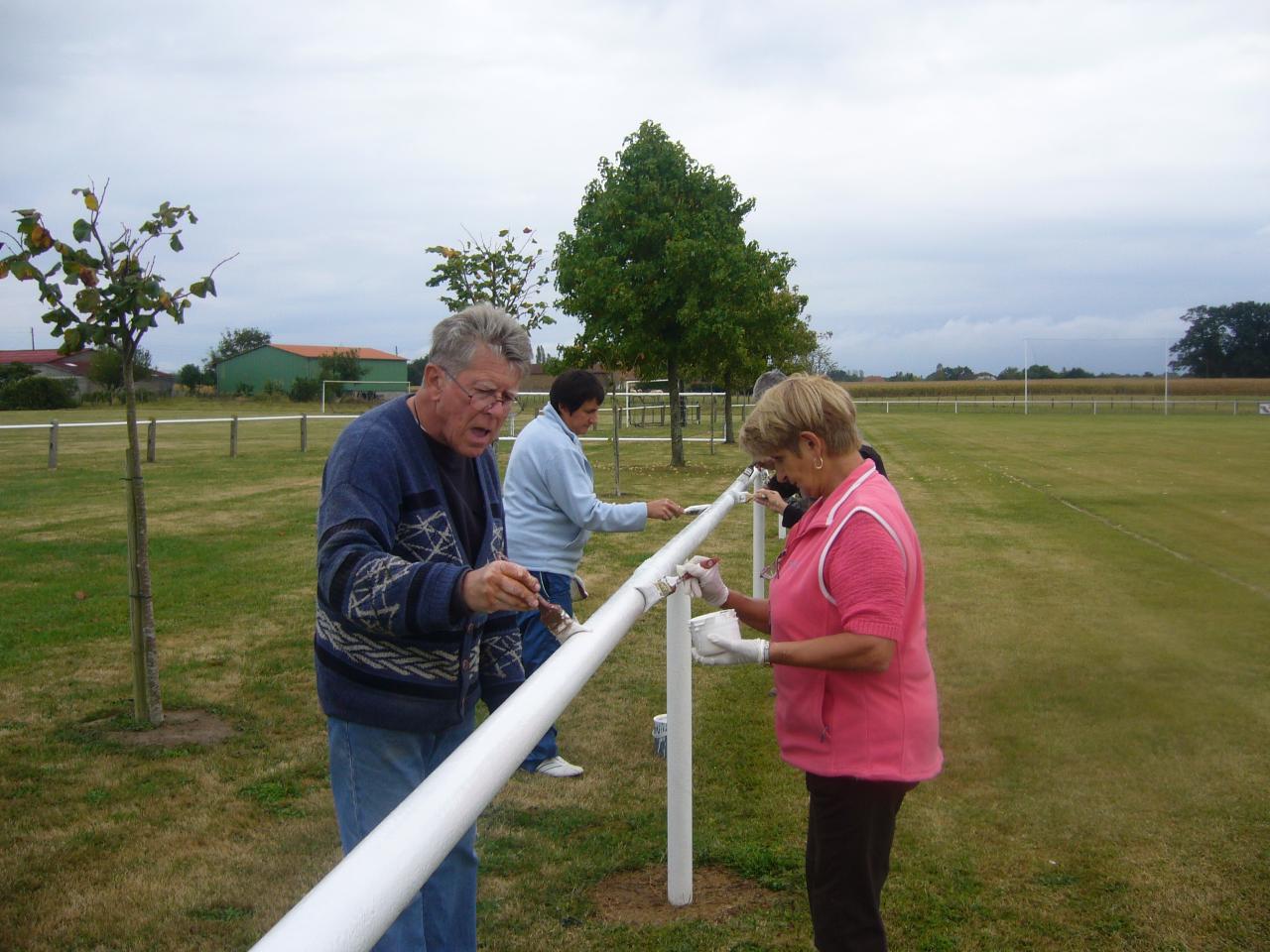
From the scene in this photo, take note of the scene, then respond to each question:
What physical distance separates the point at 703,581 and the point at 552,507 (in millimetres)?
2118

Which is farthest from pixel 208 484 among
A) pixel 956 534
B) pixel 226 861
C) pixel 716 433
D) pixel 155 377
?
pixel 155 377

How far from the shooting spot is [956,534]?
44.0ft

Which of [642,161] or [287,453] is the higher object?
[642,161]

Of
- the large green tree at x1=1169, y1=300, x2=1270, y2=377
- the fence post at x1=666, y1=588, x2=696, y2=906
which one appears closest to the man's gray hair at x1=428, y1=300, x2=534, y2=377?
the fence post at x1=666, y1=588, x2=696, y2=906

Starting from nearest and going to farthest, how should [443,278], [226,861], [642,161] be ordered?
[226,861]
[443,278]
[642,161]

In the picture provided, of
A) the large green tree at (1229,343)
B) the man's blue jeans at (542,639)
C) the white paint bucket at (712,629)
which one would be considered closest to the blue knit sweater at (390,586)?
the white paint bucket at (712,629)

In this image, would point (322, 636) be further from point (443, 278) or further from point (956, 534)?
point (956, 534)

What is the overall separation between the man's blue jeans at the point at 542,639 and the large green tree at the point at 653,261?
15.1 m

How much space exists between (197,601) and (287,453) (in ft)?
59.5

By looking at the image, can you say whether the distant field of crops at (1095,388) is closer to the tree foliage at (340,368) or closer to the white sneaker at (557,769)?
the tree foliage at (340,368)

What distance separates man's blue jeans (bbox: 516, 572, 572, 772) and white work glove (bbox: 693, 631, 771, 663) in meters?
2.36

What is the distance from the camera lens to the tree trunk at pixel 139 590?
215 inches

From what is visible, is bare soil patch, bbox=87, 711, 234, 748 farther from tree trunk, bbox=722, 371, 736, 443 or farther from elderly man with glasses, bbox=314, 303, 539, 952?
tree trunk, bbox=722, 371, 736, 443

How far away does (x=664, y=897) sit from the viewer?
3.79 m
